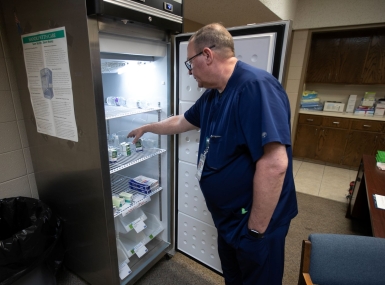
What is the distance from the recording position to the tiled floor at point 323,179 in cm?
299

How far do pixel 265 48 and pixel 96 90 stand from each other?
797 mm

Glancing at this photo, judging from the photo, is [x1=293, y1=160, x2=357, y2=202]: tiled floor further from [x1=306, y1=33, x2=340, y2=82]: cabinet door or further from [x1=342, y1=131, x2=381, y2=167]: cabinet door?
[x1=306, y1=33, x2=340, y2=82]: cabinet door

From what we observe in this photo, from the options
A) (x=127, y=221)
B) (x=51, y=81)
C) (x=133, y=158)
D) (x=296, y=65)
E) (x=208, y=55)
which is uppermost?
(x=296, y=65)

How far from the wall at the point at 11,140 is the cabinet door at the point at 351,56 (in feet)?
14.0

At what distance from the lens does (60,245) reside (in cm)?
145

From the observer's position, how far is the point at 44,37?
1.03m

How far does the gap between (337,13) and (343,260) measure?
11.5ft

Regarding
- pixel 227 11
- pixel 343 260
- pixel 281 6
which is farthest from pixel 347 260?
pixel 281 6

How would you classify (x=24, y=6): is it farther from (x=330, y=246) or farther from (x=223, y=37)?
(x=330, y=246)

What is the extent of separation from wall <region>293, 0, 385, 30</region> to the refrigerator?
301 centimetres

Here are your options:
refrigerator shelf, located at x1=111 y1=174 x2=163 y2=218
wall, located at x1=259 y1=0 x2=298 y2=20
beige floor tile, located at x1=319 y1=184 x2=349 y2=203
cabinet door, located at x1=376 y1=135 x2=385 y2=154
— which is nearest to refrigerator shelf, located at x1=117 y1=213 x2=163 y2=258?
refrigerator shelf, located at x1=111 y1=174 x2=163 y2=218

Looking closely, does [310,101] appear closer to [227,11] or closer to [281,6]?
[281,6]

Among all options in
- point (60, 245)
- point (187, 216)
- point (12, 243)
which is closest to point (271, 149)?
point (187, 216)

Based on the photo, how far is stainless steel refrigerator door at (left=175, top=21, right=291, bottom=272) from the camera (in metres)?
1.06
